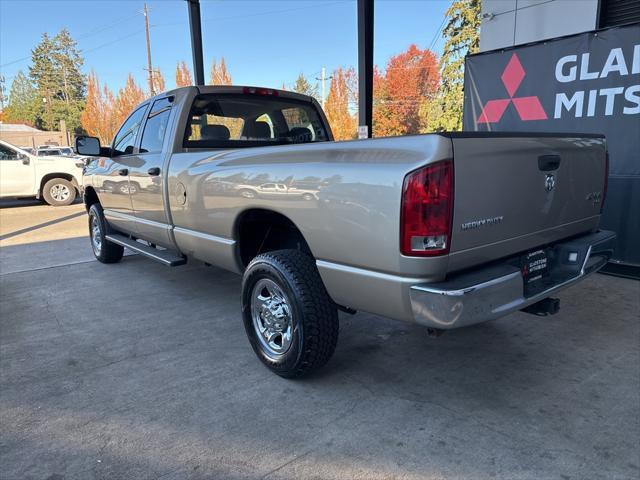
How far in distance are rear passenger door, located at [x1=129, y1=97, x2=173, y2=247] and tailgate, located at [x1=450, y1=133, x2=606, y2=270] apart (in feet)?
9.32

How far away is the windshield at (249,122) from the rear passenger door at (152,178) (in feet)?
1.03

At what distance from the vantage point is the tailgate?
91.4 inches

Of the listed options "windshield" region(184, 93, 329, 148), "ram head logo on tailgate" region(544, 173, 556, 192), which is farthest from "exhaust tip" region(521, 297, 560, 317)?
"windshield" region(184, 93, 329, 148)

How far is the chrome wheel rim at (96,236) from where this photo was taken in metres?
6.41

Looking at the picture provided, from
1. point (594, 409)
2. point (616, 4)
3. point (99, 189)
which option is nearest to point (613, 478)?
point (594, 409)

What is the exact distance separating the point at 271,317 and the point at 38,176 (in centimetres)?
1178

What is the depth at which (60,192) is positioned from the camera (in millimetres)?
13070

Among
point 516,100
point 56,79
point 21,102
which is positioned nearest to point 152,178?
point 516,100

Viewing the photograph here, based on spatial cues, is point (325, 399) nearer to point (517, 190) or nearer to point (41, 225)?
point (517, 190)

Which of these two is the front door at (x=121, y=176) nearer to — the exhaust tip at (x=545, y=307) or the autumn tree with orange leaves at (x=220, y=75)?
the exhaust tip at (x=545, y=307)

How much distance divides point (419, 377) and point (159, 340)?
2.06 metres

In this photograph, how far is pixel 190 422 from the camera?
2.72 meters

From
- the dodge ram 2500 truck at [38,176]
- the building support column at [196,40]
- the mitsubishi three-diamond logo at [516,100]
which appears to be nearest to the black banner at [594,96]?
the mitsubishi three-diamond logo at [516,100]

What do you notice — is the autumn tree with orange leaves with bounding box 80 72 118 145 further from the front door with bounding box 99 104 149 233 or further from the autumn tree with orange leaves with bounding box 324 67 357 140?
the front door with bounding box 99 104 149 233
